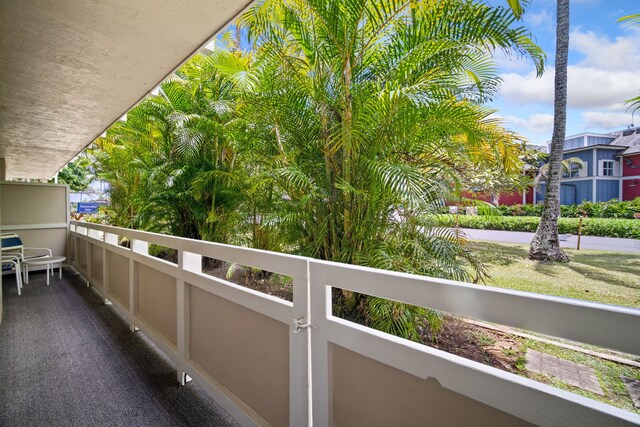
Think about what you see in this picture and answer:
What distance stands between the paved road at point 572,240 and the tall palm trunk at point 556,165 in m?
0.32

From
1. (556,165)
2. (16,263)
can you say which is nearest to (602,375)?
(556,165)

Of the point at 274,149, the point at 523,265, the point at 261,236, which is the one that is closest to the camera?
the point at 274,149

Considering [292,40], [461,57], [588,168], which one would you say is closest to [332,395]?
[461,57]

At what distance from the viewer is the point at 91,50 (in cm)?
217

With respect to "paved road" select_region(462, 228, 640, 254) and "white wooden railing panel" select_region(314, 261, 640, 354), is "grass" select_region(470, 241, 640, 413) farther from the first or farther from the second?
"white wooden railing panel" select_region(314, 261, 640, 354)

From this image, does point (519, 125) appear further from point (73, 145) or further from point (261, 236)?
point (73, 145)

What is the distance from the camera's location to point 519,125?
313 cm

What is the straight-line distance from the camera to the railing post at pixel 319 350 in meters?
1.21

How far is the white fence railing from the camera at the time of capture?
71 cm

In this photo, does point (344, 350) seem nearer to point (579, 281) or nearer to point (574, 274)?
point (579, 281)

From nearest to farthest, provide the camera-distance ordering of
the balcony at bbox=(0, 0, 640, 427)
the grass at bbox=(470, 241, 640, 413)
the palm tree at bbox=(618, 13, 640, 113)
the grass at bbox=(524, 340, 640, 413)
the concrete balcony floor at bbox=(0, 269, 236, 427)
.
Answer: the balcony at bbox=(0, 0, 640, 427) < the palm tree at bbox=(618, 13, 640, 113) < the concrete balcony floor at bbox=(0, 269, 236, 427) < the grass at bbox=(524, 340, 640, 413) < the grass at bbox=(470, 241, 640, 413)

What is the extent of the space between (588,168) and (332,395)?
171 inches

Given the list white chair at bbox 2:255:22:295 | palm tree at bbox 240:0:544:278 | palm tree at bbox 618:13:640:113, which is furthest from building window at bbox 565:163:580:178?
white chair at bbox 2:255:22:295

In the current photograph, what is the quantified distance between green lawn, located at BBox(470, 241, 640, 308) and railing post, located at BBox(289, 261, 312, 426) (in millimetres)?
2341
